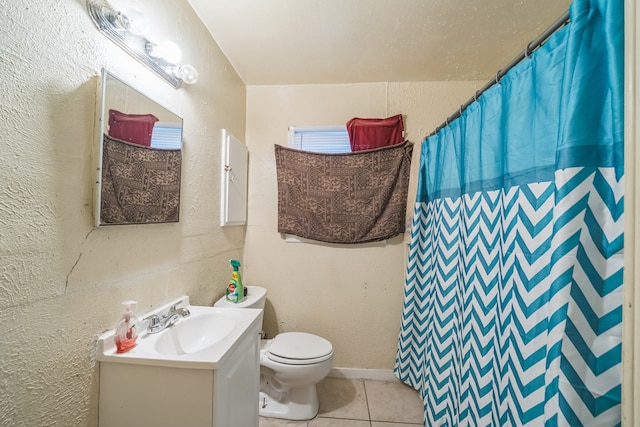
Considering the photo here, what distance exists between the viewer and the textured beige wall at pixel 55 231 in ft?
1.88

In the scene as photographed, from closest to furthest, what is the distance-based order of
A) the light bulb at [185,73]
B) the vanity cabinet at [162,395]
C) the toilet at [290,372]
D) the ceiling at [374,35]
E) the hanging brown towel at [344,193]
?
1. the vanity cabinet at [162,395]
2. the light bulb at [185,73]
3. the ceiling at [374,35]
4. the toilet at [290,372]
5. the hanging brown towel at [344,193]

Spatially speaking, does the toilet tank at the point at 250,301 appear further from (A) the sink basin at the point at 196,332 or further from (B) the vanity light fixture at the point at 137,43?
(B) the vanity light fixture at the point at 137,43

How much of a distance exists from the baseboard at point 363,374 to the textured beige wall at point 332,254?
0.04 meters

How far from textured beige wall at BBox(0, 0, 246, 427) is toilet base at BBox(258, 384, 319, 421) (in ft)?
3.27

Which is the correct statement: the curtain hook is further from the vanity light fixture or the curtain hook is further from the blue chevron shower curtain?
the vanity light fixture

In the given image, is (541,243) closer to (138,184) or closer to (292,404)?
(138,184)

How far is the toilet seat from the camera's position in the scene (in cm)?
142

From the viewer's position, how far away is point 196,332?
1086 millimetres

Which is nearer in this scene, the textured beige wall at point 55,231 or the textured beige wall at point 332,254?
the textured beige wall at point 55,231

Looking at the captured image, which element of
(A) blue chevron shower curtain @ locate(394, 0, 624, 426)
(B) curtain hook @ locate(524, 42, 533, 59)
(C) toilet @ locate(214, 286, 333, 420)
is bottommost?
(C) toilet @ locate(214, 286, 333, 420)

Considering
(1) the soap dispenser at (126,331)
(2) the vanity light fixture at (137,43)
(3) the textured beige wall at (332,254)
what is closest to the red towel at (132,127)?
(2) the vanity light fixture at (137,43)

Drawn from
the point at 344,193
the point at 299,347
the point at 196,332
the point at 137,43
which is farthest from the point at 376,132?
the point at 196,332

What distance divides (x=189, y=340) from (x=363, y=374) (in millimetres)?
1391

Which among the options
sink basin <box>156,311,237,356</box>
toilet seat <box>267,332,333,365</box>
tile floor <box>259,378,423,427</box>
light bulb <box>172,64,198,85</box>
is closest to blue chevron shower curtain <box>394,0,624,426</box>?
tile floor <box>259,378,423,427</box>
